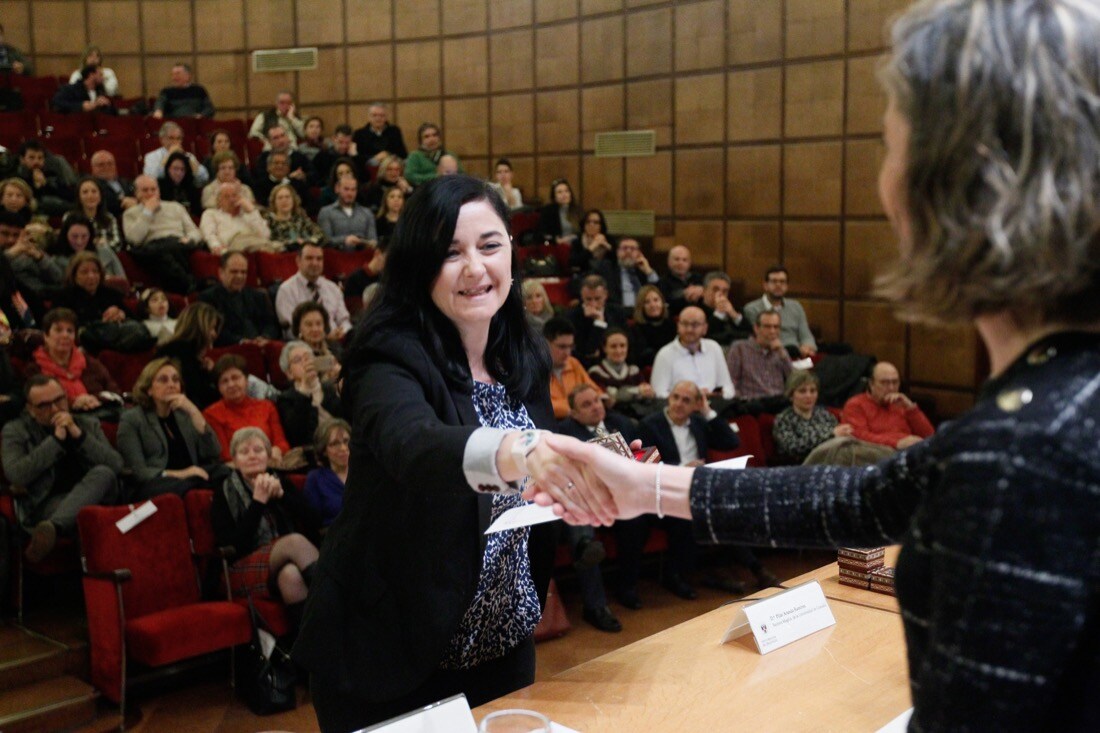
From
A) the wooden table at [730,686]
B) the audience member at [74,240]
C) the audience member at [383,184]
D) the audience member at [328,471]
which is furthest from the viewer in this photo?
the audience member at [383,184]

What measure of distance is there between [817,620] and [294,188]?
782 cm

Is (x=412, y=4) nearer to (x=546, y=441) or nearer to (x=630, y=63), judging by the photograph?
(x=630, y=63)

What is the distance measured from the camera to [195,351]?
5.80 meters

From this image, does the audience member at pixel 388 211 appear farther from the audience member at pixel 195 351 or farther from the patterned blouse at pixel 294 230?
the audience member at pixel 195 351

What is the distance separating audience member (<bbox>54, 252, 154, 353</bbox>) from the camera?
6.11 m

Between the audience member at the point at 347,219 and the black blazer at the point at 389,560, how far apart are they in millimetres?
7011

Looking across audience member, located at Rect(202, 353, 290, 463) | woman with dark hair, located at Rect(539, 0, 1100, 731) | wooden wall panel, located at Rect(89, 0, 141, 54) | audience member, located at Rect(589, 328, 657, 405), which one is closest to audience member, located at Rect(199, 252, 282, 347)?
audience member, located at Rect(202, 353, 290, 463)

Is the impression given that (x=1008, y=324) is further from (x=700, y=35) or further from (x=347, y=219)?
(x=700, y=35)

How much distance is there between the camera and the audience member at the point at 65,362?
5281 millimetres

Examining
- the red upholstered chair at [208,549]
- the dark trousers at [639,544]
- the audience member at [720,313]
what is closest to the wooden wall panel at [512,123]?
the audience member at [720,313]

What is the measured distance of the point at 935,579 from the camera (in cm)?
78

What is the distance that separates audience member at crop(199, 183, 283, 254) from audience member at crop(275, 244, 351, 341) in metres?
0.97

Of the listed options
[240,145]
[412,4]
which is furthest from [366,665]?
[412,4]

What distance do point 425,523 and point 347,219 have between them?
24.2ft
